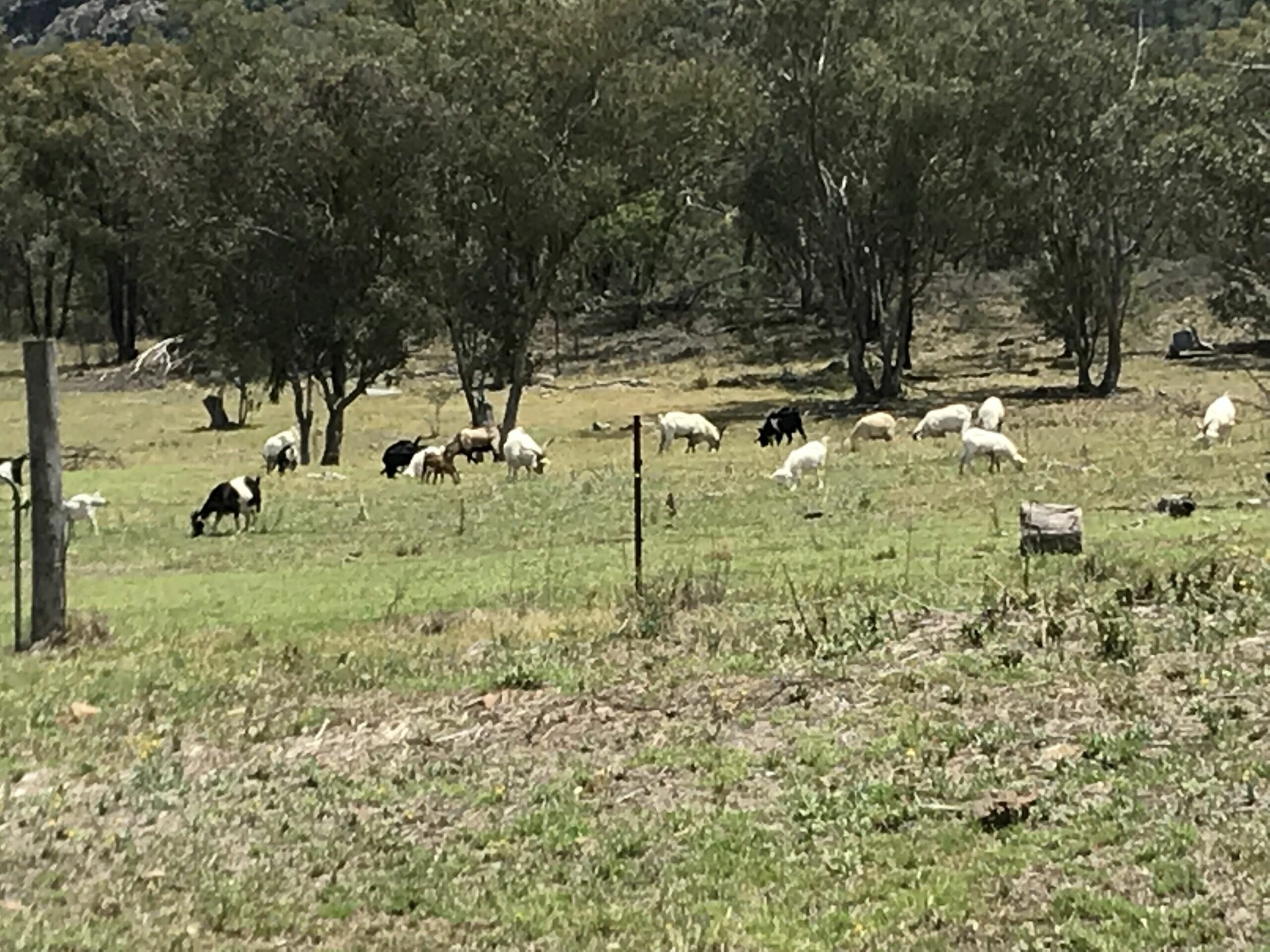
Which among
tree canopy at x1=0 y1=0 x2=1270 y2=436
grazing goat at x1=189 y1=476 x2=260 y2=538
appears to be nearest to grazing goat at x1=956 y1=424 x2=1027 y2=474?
tree canopy at x1=0 y1=0 x2=1270 y2=436

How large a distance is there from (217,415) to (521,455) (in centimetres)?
2111

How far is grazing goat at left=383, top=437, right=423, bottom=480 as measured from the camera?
35.7 metres

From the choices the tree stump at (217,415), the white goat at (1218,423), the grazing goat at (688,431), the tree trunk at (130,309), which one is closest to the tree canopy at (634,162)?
the tree stump at (217,415)

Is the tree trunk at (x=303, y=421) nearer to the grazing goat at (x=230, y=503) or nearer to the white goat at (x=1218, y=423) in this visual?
the grazing goat at (x=230, y=503)

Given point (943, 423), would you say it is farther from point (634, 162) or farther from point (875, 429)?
point (634, 162)

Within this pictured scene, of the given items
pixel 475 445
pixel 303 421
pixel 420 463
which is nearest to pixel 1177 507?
pixel 420 463

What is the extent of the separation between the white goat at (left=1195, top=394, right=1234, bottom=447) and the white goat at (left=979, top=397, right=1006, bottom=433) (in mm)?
4437

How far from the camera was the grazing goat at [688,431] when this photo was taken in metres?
37.6

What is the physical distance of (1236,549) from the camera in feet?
54.9

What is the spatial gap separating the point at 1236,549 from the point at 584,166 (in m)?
26.9

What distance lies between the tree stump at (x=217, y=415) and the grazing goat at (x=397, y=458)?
17094 millimetres

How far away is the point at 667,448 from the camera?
127ft

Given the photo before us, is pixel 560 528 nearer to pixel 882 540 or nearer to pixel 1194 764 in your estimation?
pixel 882 540

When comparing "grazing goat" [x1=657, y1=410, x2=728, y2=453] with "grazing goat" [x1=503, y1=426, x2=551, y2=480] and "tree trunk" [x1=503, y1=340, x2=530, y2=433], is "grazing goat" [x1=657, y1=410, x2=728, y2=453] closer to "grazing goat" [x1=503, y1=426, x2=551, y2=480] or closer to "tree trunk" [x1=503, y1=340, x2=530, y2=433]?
"grazing goat" [x1=503, y1=426, x2=551, y2=480]
